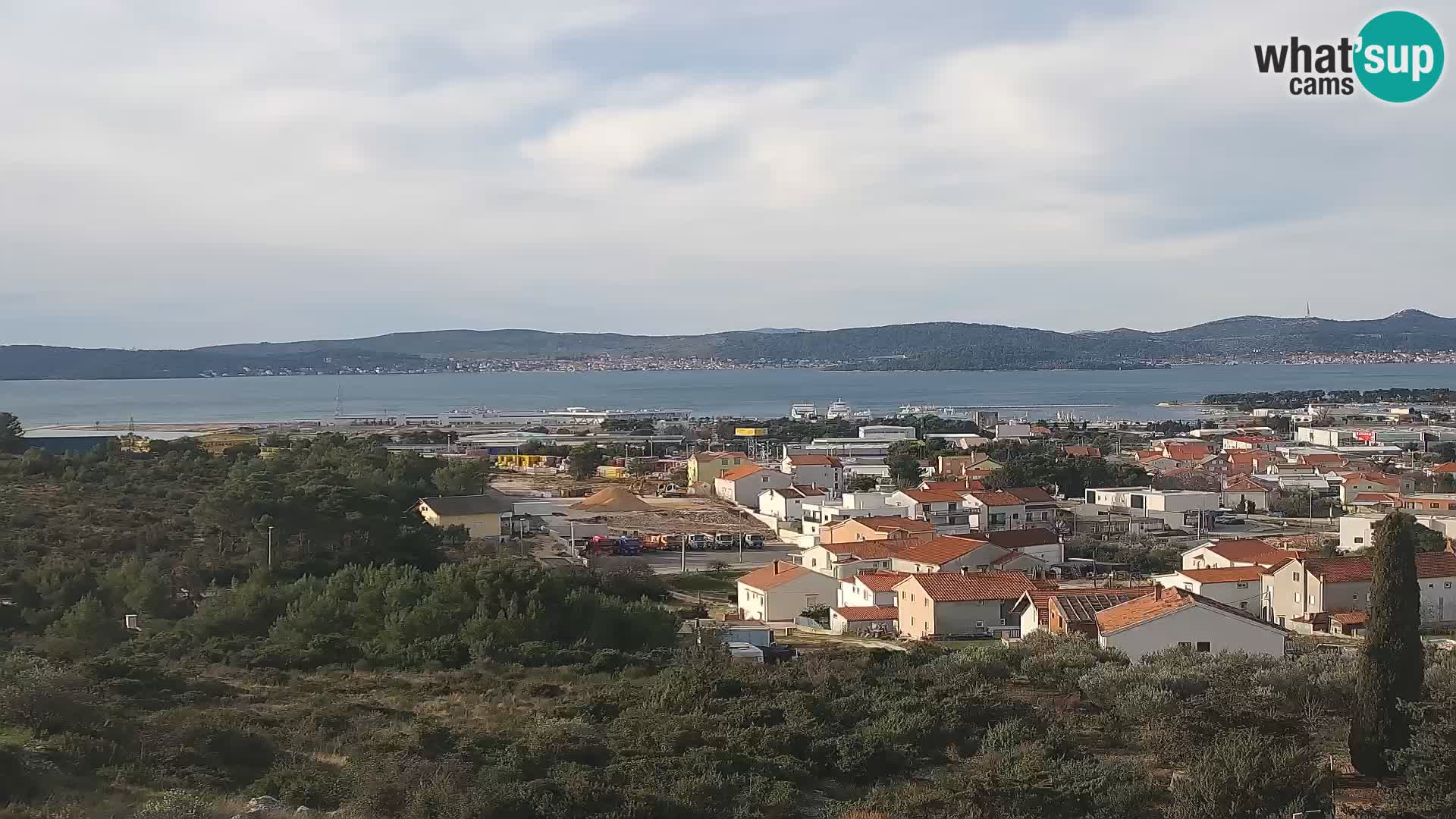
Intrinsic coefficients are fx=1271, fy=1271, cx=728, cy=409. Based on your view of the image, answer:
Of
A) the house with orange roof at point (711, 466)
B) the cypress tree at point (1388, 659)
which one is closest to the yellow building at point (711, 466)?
the house with orange roof at point (711, 466)

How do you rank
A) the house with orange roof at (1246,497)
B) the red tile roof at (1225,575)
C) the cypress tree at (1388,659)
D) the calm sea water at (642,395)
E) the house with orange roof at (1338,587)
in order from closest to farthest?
1. the cypress tree at (1388,659)
2. the house with orange roof at (1338,587)
3. the red tile roof at (1225,575)
4. the house with orange roof at (1246,497)
5. the calm sea water at (642,395)

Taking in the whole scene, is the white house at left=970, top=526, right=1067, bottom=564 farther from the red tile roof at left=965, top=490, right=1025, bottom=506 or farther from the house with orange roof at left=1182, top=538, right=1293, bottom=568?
the red tile roof at left=965, top=490, right=1025, bottom=506

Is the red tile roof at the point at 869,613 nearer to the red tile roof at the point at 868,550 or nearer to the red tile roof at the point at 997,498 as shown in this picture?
the red tile roof at the point at 868,550

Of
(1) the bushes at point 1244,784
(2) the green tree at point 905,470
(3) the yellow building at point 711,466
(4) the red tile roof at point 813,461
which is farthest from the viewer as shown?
(3) the yellow building at point 711,466

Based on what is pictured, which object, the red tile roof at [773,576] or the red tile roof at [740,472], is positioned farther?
the red tile roof at [740,472]

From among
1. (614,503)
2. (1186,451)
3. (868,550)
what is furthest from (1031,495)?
(1186,451)

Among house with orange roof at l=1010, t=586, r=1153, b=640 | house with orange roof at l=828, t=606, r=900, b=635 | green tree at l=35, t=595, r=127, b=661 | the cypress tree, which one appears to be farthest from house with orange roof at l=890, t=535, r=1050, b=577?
green tree at l=35, t=595, r=127, b=661

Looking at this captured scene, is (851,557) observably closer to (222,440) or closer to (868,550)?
(868,550)
